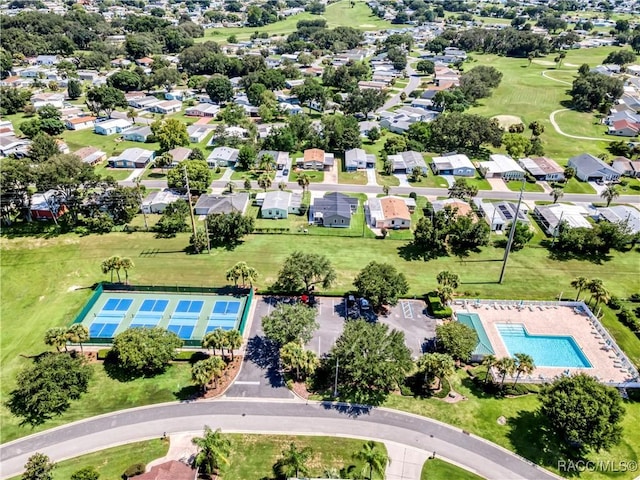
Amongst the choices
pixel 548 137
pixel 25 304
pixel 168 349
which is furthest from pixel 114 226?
pixel 548 137

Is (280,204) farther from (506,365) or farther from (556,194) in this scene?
(556,194)

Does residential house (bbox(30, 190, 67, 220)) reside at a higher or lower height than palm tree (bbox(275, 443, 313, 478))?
lower

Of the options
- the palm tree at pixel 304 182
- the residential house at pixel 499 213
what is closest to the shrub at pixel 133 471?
the palm tree at pixel 304 182

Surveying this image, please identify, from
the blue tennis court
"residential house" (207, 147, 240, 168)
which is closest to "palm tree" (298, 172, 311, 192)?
"residential house" (207, 147, 240, 168)

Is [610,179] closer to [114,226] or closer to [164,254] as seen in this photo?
[164,254]

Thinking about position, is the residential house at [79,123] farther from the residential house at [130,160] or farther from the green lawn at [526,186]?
the green lawn at [526,186]

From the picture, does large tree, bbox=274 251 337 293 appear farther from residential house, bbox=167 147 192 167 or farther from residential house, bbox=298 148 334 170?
residential house, bbox=167 147 192 167

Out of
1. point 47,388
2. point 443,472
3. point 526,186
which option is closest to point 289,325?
point 443,472
